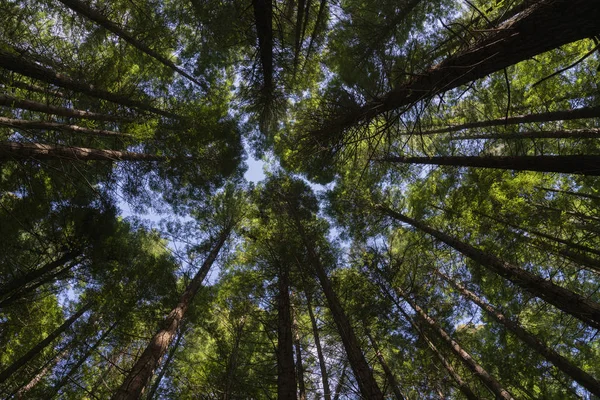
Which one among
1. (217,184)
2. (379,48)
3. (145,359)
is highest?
(217,184)

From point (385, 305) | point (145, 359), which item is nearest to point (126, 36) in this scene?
point (145, 359)

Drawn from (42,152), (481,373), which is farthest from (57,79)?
(481,373)

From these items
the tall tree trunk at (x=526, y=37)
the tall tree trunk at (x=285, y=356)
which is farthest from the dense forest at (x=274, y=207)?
the tall tree trunk at (x=526, y=37)

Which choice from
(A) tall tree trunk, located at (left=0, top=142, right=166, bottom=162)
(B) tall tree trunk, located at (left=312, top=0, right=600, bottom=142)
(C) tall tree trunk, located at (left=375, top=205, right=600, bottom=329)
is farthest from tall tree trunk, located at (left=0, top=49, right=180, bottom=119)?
(C) tall tree trunk, located at (left=375, top=205, right=600, bottom=329)

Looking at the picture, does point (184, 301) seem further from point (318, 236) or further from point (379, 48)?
point (379, 48)

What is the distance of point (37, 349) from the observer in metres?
8.27

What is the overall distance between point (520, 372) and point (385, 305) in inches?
185

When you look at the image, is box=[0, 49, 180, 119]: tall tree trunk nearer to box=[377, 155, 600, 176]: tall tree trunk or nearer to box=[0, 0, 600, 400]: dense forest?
box=[0, 0, 600, 400]: dense forest

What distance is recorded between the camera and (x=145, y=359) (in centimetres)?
561

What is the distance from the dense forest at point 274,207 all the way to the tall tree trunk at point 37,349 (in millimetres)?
93

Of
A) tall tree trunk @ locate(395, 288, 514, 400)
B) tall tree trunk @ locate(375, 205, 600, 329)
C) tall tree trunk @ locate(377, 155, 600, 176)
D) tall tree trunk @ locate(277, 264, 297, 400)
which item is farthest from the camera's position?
tall tree trunk @ locate(395, 288, 514, 400)

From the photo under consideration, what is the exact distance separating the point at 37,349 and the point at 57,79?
7.53 m

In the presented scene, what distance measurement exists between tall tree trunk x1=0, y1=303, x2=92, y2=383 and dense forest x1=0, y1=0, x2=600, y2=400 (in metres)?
0.09

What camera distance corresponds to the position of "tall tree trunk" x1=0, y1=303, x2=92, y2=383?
25.8ft
